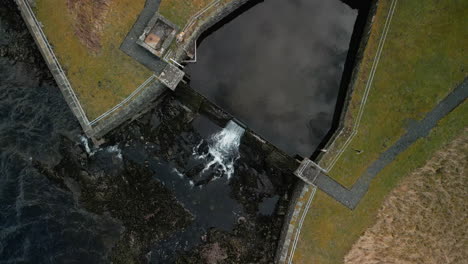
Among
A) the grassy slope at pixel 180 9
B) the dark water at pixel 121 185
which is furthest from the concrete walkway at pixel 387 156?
the grassy slope at pixel 180 9

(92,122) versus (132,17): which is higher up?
(132,17)

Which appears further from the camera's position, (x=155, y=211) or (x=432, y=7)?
(x=155, y=211)

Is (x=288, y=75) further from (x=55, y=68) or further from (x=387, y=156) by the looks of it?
(x=55, y=68)

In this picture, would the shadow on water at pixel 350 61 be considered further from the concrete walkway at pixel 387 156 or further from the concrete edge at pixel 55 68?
the concrete edge at pixel 55 68

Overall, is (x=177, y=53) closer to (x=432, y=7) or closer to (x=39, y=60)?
(x=39, y=60)

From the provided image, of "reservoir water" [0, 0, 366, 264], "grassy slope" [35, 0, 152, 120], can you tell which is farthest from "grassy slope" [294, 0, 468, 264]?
"grassy slope" [35, 0, 152, 120]

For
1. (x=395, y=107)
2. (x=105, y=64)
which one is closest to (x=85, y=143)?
(x=105, y=64)

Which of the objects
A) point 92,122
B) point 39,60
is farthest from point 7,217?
point 39,60
